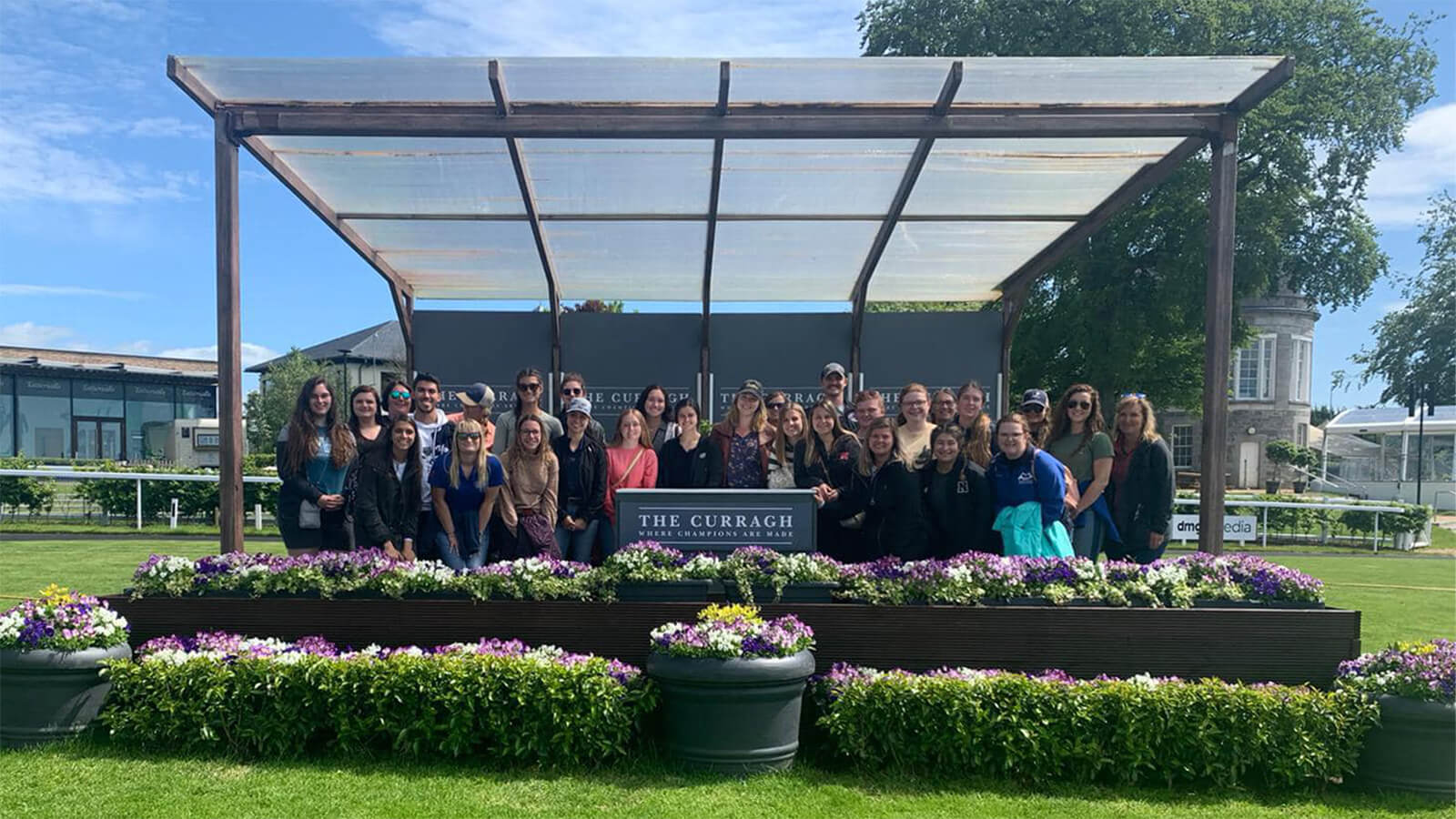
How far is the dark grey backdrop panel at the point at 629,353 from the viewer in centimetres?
1119

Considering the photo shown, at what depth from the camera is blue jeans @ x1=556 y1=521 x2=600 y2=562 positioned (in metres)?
6.40

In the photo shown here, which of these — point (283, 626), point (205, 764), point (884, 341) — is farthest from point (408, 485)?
point (884, 341)

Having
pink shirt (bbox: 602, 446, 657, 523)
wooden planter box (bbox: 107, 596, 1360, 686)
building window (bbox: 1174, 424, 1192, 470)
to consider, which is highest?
pink shirt (bbox: 602, 446, 657, 523)

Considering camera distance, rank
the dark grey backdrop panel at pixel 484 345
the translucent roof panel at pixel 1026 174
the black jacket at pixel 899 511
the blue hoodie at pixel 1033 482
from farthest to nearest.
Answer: the dark grey backdrop panel at pixel 484 345
the translucent roof panel at pixel 1026 174
the black jacket at pixel 899 511
the blue hoodie at pixel 1033 482

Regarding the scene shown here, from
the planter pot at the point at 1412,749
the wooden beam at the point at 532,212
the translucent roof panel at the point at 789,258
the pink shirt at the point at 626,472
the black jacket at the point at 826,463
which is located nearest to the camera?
the planter pot at the point at 1412,749

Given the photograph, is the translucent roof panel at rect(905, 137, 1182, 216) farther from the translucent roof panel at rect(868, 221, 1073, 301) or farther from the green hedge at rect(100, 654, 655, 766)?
the green hedge at rect(100, 654, 655, 766)

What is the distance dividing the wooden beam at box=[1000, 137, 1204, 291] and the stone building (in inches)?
1371

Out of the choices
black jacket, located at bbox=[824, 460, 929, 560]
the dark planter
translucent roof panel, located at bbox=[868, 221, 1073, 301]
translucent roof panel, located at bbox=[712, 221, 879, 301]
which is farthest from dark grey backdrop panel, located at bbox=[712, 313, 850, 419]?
the dark planter

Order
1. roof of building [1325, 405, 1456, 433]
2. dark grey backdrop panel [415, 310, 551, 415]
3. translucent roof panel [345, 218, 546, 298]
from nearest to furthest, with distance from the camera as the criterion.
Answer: translucent roof panel [345, 218, 546, 298] < dark grey backdrop panel [415, 310, 551, 415] < roof of building [1325, 405, 1456, 433]

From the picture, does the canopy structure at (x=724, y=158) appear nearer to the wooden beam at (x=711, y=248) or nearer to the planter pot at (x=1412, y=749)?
the wooden beam at (x=711, y=248)

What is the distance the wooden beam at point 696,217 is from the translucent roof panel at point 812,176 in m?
0.08

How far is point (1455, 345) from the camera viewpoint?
105 ft

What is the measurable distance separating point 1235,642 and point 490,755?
13.8 ft

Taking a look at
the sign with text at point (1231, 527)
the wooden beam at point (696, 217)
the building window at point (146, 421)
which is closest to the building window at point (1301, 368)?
the sign with text at point (1231, 527)
